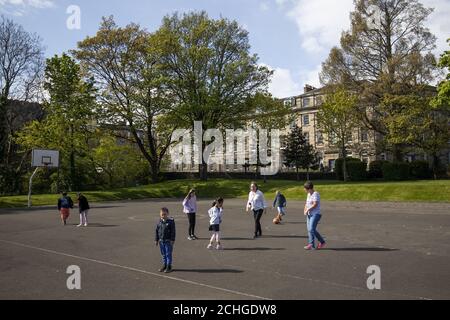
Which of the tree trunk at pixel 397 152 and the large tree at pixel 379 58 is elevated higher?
the large tree at pixel 379 58

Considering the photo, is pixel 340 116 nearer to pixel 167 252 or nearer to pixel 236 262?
pixel 236 262

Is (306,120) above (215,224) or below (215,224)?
above

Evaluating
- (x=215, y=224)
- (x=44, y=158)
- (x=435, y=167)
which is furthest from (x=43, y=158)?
(x=435, y=167)

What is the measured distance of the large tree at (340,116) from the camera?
4238cm

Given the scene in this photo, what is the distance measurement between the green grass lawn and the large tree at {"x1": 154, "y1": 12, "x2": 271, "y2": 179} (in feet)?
25.8

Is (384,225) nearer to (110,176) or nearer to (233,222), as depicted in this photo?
(233,222)

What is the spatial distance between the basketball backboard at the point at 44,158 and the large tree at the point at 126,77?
10.5 meters

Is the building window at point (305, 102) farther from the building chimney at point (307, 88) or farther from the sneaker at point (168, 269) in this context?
the sneaker at point (168, 269)

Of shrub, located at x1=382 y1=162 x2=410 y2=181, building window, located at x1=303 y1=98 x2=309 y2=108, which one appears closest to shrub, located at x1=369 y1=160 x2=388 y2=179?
shrub, located at x1=382 y1=162 x2=410 y2=181

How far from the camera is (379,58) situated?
45.8m

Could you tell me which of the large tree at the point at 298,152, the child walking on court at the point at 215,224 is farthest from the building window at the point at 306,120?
the child walking on court at the point at 215,224

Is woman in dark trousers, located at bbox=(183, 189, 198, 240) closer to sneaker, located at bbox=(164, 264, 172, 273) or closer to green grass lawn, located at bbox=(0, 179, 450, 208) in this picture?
sneaker, located at bbox=(164, 264, 172, 273)

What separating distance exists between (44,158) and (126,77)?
17.2m

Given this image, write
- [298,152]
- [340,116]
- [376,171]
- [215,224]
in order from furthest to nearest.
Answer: [298,152] < [376,171] < [340,116] < [215,224]
